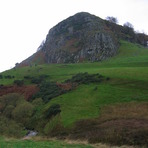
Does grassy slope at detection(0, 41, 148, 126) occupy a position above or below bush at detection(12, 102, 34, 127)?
above

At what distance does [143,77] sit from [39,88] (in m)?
40.7

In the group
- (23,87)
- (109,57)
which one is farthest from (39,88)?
(109,57)

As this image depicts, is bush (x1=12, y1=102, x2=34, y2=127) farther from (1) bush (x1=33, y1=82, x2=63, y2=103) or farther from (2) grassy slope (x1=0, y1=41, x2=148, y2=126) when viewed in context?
(1) bush (x1=33, y1=82, x2=63, y2=103)

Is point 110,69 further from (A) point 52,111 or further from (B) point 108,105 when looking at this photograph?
(A) point 52,111

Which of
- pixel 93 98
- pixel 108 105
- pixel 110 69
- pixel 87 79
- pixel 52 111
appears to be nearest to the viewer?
pixel 108 105

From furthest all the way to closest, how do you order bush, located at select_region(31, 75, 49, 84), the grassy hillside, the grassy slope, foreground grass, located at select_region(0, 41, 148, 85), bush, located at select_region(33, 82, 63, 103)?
bush, located at select_region(31, 75, 49, 84) < foreground grass, located at select_region(0, 41, 148, 85) < bush, located at select_region(33, 82, 63, 103) < the grassy slope < the grassy hillside

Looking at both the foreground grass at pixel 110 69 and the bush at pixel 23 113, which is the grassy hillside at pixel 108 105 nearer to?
the foreground grass at pixel 110 69

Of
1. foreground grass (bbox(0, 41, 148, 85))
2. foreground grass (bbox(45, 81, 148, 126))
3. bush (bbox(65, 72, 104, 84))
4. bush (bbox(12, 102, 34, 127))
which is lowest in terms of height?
bush (bbox(12, 102, 34, 127))

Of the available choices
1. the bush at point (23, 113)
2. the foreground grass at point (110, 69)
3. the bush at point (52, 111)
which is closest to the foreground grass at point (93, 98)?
the bush at point (52, 111)

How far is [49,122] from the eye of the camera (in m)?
74.3

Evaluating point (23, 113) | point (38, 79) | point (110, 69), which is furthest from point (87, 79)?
point (23, 113)

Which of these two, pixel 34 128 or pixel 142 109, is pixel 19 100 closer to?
pixel 34 128

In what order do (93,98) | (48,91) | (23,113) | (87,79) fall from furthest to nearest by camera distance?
(87,79)
(48,91)
(23,113)
(93,98)

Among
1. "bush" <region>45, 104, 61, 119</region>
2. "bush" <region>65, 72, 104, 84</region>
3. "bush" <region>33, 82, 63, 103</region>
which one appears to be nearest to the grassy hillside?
"bush" <region>45, 104, 61, 119</region>
